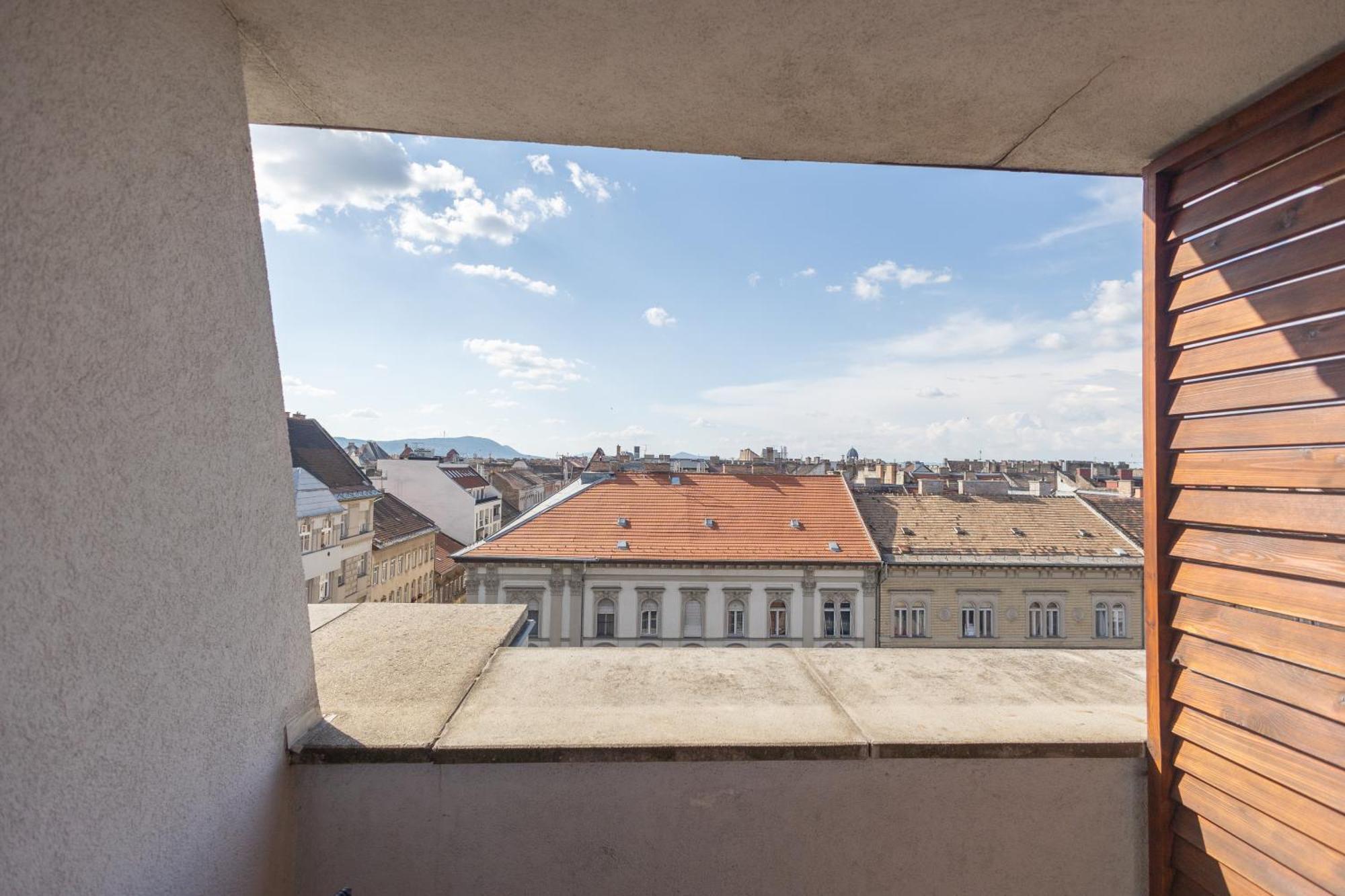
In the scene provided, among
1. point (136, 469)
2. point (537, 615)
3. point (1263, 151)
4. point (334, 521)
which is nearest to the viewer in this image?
point (136, 469)

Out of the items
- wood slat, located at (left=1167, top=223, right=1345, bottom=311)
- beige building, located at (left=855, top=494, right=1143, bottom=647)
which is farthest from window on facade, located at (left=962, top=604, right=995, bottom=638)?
wood slat, located at (left=1167, top=223, right=1345, bottom=311)

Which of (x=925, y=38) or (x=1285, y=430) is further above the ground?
(x=925, y=38)

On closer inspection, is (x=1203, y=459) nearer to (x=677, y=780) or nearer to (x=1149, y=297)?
(x=1149, y=297)

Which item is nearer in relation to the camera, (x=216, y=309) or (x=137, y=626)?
(x=137, y=626)

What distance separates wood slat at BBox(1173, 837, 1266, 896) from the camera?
1562 mm

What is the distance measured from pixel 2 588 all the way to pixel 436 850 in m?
1.20

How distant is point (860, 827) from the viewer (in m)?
1.68

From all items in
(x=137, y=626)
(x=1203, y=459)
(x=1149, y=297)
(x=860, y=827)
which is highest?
(x=1149, y=297)

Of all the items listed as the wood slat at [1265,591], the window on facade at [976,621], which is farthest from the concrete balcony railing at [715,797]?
the window on facade at [976,621]

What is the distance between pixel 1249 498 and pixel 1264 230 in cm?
71

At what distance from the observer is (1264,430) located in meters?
1.56

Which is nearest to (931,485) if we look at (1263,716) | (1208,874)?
(1208,874)

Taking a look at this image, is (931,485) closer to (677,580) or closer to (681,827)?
(677,580)

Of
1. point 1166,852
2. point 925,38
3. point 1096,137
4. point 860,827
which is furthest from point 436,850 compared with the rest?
point 1096,137
